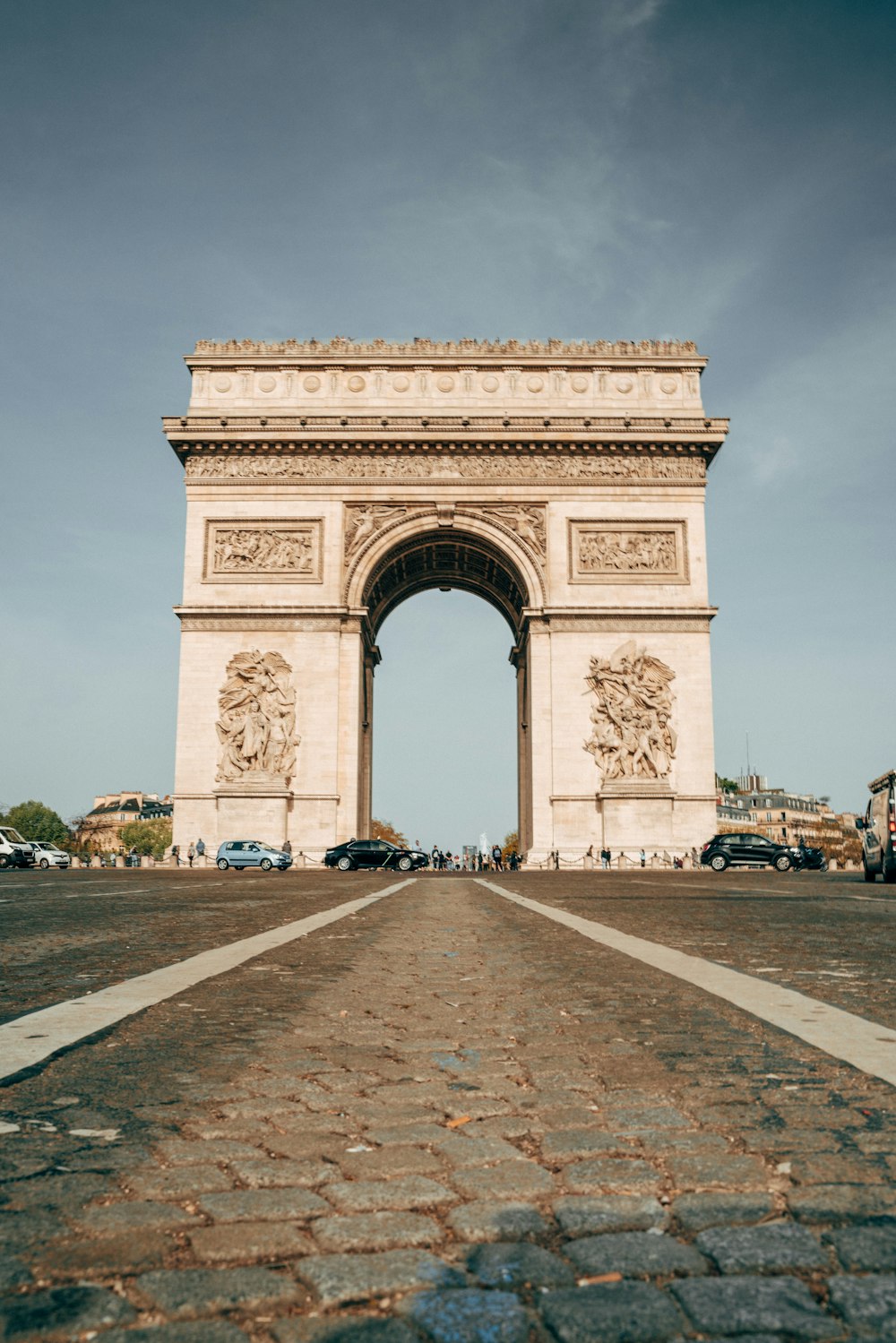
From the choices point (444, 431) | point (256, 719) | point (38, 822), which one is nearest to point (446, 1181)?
point (256, 719)

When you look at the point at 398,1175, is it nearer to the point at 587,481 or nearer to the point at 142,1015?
the point at 142,1015

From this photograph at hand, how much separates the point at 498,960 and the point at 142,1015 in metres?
2.24

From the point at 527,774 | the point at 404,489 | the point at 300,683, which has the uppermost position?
the point at 404,489

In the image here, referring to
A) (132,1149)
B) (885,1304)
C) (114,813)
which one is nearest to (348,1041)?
(132,1149)

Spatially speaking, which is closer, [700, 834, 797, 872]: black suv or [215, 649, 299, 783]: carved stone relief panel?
[700, 834, 797, 872]: black suv

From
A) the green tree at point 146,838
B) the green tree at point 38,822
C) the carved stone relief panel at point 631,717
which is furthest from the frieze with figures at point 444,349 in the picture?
the green tree at point 38,822

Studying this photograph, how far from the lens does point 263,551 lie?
32.5 meters

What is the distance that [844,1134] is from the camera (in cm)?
196

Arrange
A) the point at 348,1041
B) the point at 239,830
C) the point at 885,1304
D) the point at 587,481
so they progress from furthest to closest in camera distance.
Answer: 1. the point at 587,481
2. the point at 239,830
3. the point at 348,1041
4. the point at 885,1304

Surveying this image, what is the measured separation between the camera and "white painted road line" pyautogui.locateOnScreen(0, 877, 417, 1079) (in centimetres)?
265

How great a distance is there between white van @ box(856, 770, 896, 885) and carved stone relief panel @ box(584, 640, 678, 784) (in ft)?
35.2

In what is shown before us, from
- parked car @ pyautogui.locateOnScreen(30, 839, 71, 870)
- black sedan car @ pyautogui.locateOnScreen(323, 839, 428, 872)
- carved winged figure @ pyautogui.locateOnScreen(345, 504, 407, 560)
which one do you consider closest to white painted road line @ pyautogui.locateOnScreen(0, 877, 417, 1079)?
black sedan car @ pyautogui.locateOnScreen(323, 839, 428, 872)

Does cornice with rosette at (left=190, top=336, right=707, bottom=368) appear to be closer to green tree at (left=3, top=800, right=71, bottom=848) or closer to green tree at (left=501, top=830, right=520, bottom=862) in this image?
green tree at (left=501, top=830, right=520, bottom=862)

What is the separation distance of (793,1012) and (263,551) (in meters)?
30.3
